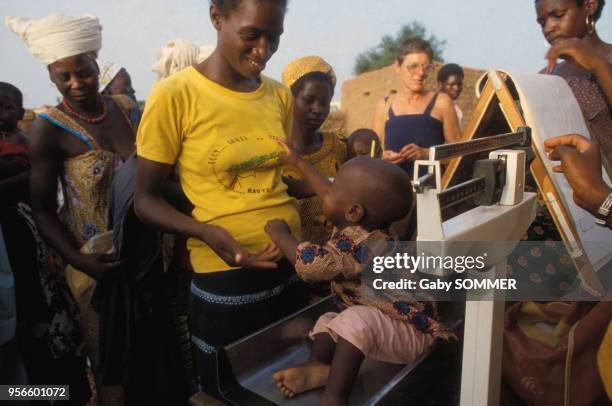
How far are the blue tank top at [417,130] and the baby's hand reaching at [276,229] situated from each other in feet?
8.19

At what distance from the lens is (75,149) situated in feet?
6.71

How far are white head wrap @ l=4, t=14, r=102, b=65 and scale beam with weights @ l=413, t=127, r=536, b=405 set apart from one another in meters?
1.91

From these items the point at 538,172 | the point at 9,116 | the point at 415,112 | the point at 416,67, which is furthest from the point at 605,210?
the point at 9,116

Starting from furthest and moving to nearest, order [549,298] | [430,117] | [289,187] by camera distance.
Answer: [430,117] → [289,187] → [549,298]

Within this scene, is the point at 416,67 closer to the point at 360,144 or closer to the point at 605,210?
the point at 360,144

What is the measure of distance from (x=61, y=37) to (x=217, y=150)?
1.23 metres

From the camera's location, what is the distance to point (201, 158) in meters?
1.44

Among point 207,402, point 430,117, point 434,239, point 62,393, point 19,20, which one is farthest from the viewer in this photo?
point 430,117

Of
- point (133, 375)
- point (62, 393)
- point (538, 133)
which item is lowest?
point (62, 393)

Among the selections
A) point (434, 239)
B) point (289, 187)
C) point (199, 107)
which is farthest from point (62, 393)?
point (434, 239)

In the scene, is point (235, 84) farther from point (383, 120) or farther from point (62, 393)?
point (383, 120)

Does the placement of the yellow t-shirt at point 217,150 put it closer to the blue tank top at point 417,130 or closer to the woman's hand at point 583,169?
the woman's hand at point 583,169

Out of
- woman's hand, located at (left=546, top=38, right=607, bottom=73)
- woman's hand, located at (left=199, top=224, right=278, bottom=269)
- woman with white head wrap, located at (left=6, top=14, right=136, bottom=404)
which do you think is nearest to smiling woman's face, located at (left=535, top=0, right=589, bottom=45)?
woman's hand, located at (left=546, top=38, right=607, bottom=73)

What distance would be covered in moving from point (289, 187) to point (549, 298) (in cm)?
105
